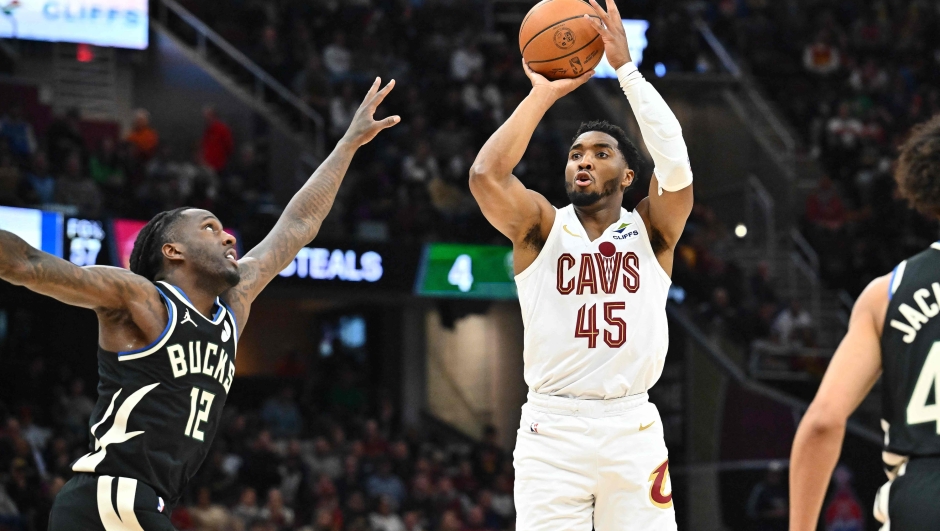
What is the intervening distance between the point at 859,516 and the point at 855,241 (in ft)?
15.2

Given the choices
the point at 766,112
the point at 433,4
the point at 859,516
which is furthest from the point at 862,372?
the point at 766,112

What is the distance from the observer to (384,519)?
42.3 feet

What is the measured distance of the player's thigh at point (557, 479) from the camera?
477 centimetres

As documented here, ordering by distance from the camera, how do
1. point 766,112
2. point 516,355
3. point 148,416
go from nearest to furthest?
point 148,416
point 516,355
point 766,112

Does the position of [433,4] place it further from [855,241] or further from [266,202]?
[855,241]

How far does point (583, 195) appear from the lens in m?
5.11

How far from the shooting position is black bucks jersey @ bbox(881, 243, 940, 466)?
119 inches

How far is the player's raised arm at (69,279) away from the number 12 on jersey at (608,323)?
178 cm

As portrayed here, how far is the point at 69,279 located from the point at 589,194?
2268mm

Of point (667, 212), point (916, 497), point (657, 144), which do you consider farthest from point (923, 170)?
point (667, 212)

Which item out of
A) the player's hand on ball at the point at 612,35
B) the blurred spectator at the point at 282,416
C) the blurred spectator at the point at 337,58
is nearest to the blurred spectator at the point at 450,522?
the blurred spectator at the point at 282,416

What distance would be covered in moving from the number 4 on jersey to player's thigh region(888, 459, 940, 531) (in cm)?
11

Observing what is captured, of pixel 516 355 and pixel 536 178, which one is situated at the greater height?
pixel 536 178

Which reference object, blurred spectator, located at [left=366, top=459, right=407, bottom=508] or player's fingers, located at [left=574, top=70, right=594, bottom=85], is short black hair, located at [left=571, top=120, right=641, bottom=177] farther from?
blurred spectator, located at [left=366, top=459, right=407, bottom=508]
